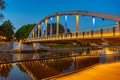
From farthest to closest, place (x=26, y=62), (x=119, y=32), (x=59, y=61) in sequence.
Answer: (x=119, y=32) < (x=59, y=61) < (x=26, y=62)

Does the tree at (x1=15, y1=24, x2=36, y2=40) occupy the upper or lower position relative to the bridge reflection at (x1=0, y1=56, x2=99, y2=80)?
upper

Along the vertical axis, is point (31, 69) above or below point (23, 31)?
below

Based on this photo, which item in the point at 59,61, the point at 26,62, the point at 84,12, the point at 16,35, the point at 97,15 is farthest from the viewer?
the point at 16,35

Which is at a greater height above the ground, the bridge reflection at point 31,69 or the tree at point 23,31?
the tree at point 23,31

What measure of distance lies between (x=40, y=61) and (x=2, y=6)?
6.27 metres

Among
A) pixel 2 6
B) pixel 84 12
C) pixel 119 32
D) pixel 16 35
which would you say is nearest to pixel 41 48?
pixel 16 35

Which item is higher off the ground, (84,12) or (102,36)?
(84,12)

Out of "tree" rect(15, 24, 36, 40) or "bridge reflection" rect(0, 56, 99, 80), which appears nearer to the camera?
"bridge reflection" rect(0, 56, 99, 80)

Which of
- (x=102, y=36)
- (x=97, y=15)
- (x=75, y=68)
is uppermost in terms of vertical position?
(x=97, y=15)

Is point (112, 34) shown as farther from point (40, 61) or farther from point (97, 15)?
point (40, 61)

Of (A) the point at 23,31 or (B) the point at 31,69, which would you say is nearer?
(B) the point at 31,69

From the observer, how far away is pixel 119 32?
2845cm

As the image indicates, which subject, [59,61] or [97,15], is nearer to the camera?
[59,61]

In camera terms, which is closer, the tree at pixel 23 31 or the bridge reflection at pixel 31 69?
the bridge reflection at pixel 31 69
